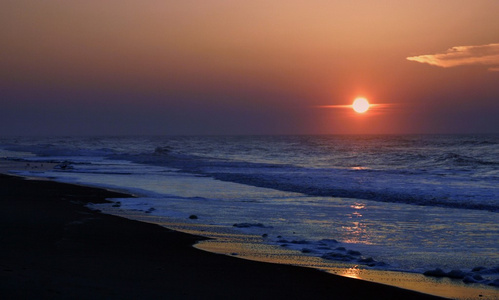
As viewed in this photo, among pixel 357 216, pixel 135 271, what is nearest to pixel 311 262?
pixel 135 271

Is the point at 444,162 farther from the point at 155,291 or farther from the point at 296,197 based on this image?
the point at 155,291

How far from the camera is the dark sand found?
19.4 ft

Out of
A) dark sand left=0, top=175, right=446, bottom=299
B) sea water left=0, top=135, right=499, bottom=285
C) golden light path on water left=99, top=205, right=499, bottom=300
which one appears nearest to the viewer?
dark sand left=0, top=175, right=446, bottom=299

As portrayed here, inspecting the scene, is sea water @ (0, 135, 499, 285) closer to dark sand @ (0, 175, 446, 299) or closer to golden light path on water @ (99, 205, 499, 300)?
golden light path on water @ (99, 205, 499, 300)

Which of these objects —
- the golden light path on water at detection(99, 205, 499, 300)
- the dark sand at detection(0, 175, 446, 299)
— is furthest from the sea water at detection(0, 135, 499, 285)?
the dark sand at detection(0, 175, 446, 299)

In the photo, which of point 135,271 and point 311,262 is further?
point 311,262

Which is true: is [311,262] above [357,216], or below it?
below

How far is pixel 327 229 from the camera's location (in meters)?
11.0

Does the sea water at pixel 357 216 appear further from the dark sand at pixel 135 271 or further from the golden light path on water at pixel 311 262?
the dark sand at pixel 135 271

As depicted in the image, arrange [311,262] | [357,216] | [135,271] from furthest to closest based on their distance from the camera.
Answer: [357,216] → [311,262] → [135,271]

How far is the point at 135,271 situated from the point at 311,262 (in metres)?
2.66

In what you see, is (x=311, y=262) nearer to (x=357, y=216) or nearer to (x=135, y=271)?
(x=135, y=271)

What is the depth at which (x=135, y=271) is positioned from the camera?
6.95 meters

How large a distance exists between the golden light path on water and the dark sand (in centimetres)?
29
